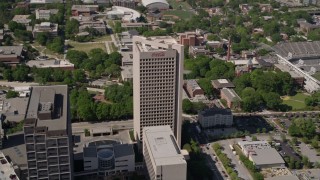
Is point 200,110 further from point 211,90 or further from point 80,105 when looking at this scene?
point 80,105

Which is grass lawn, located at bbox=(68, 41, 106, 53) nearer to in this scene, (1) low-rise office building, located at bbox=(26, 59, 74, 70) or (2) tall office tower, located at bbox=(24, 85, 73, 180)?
(1) low-rise office building, located at bbox=(26, 59, 74, 70)

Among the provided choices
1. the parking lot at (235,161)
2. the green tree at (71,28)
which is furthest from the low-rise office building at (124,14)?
the parking lot at (235,161)

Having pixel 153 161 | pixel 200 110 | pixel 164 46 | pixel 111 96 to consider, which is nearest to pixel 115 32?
pixel 111 96

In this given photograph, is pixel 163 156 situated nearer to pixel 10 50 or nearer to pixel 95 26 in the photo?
pixel 10 50

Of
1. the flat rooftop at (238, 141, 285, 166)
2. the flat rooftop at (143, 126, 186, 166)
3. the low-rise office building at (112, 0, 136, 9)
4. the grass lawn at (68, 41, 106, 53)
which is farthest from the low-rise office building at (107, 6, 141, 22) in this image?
the flat rooftop at (143, 126, 186, 166)

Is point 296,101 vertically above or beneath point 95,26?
beneath

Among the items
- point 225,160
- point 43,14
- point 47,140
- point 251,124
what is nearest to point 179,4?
Answer: point 43,14
